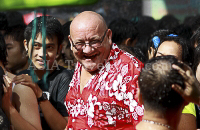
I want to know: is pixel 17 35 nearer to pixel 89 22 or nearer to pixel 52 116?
pixel 52 116

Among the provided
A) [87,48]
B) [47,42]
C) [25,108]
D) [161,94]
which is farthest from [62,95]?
[161,94]

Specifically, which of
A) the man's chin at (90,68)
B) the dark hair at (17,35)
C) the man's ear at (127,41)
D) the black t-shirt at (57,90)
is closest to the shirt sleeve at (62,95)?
the black t-shirt at (57,90)

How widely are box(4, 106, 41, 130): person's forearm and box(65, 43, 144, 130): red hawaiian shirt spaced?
15.8 inches

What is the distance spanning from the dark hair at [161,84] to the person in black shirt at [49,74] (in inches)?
38.1

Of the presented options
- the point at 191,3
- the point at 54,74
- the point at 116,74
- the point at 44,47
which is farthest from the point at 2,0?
the point at 191,3

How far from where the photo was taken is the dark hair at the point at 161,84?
1.36 meters

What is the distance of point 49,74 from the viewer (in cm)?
244

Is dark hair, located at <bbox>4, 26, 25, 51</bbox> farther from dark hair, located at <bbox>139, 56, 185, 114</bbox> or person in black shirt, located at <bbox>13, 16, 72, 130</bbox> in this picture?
dark hair, located at <bbox>139, 56, 185, 114</bbox>

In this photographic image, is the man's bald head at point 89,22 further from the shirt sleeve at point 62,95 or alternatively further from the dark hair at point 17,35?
the dark hair at point 17,35

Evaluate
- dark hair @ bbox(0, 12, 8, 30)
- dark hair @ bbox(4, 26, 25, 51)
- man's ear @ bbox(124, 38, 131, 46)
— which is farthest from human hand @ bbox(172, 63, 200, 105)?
dark hair @ bbox(0, 12, 8, 30)

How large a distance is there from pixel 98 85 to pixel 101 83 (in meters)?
0.02

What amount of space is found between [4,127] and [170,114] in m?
1.02

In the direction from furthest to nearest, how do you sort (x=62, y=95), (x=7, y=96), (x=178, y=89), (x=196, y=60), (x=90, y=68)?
(x=62, y=95) < (x=196, y=60) < (x=7, y=96) < (x=90, y=68) < (x=178, y=89)

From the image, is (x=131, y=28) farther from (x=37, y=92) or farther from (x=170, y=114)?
(x=170, y=114)
